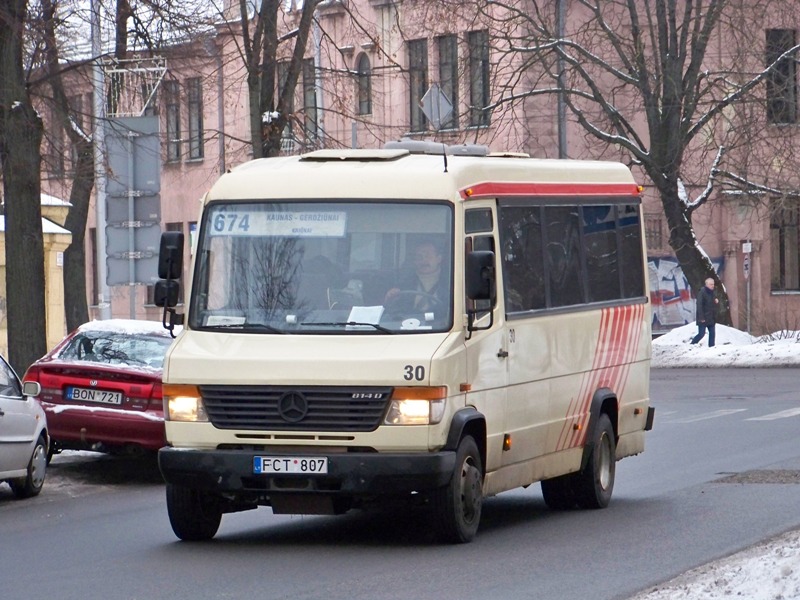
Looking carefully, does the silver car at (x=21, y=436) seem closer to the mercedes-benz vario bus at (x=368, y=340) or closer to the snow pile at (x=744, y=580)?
the mercedes-benz vario bus at (x=368, y=340)

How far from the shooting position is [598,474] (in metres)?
13.5

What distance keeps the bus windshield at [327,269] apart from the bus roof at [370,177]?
86mm

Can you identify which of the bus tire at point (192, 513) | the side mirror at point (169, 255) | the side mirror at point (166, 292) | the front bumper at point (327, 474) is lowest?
the bus tire at point (192, 513)

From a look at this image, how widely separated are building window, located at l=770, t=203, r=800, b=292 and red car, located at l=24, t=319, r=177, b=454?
36558mm

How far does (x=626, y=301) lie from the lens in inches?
565

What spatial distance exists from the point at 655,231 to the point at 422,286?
39.7 meters

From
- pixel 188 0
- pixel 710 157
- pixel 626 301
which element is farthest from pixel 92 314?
pixel 626 301

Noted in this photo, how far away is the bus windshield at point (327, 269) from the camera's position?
11023 mm

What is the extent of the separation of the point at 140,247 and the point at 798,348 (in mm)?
19602

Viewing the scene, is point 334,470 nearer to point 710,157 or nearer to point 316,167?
point 316,167

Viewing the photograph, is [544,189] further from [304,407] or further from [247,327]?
[304,407]

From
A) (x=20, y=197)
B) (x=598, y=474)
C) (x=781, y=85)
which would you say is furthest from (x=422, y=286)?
(x=781, y=85)

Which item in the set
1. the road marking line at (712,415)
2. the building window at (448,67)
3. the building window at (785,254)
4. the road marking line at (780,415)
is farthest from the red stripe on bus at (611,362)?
the building window at (785,254)

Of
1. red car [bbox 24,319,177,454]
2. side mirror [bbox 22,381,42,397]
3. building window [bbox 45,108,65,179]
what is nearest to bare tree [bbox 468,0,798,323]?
building window [bbox 45,108,65,179]
